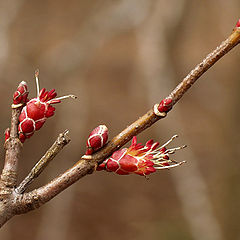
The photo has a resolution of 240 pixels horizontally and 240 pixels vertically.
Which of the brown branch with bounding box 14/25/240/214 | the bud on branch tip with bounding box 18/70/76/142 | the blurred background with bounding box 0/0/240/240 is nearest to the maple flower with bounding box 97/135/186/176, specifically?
the brown branch with bounding box 14/25/240/214

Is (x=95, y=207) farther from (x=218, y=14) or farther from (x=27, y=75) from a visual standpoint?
(x=218, y=14)

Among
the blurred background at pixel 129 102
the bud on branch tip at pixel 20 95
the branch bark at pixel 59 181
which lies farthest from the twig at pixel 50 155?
the blurred background at pixel 129 102

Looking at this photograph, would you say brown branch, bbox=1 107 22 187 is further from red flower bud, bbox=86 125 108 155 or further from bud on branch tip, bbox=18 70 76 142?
red flower bud, bbox=86 125 108 155

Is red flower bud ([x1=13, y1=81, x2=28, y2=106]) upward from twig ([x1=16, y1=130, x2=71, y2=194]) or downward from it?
upward

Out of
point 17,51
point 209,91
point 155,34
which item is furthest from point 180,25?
point 17,51

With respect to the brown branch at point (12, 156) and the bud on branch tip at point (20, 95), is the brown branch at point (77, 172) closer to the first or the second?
the brown branch at point (12, 156)
